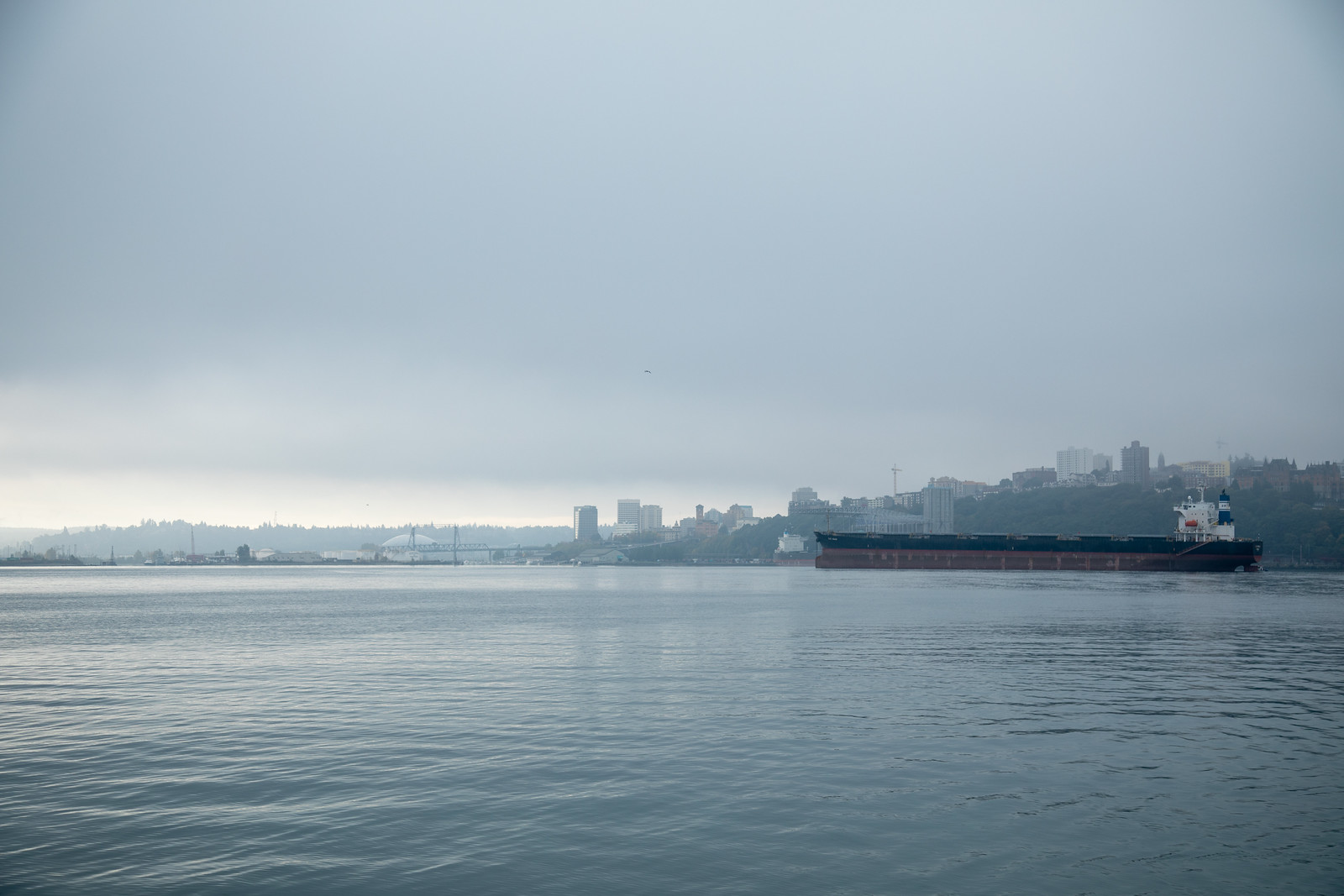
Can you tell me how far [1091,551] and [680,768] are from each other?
424 feet

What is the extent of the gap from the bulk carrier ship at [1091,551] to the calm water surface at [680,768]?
94085 millimetres

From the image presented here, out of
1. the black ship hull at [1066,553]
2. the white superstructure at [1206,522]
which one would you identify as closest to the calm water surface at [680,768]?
the black ship hull at [1066,553]

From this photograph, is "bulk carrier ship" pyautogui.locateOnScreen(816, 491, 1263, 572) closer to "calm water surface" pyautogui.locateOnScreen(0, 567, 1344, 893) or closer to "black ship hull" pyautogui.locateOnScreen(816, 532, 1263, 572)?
"black ship hull" pyautogui.locateOnScreen(816, 532, 1263, 572)

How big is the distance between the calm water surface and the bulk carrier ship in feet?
309

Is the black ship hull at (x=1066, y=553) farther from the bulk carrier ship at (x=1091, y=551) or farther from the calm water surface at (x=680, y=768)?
the calm water surface at (x=680, y=768)

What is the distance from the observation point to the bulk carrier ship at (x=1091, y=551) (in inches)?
4973

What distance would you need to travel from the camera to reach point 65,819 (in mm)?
14250

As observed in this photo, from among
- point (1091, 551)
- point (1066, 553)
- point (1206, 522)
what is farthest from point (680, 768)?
point (1206, 522)

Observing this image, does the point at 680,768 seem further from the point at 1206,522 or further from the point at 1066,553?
the point at 1206,522

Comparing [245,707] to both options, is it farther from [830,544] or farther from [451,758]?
[830,544]

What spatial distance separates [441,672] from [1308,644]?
3787 cm

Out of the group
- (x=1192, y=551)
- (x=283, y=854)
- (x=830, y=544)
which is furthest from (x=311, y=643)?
(x=1192, y=551)

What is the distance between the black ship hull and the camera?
126 metres

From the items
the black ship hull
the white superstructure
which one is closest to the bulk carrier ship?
the black ship hull
